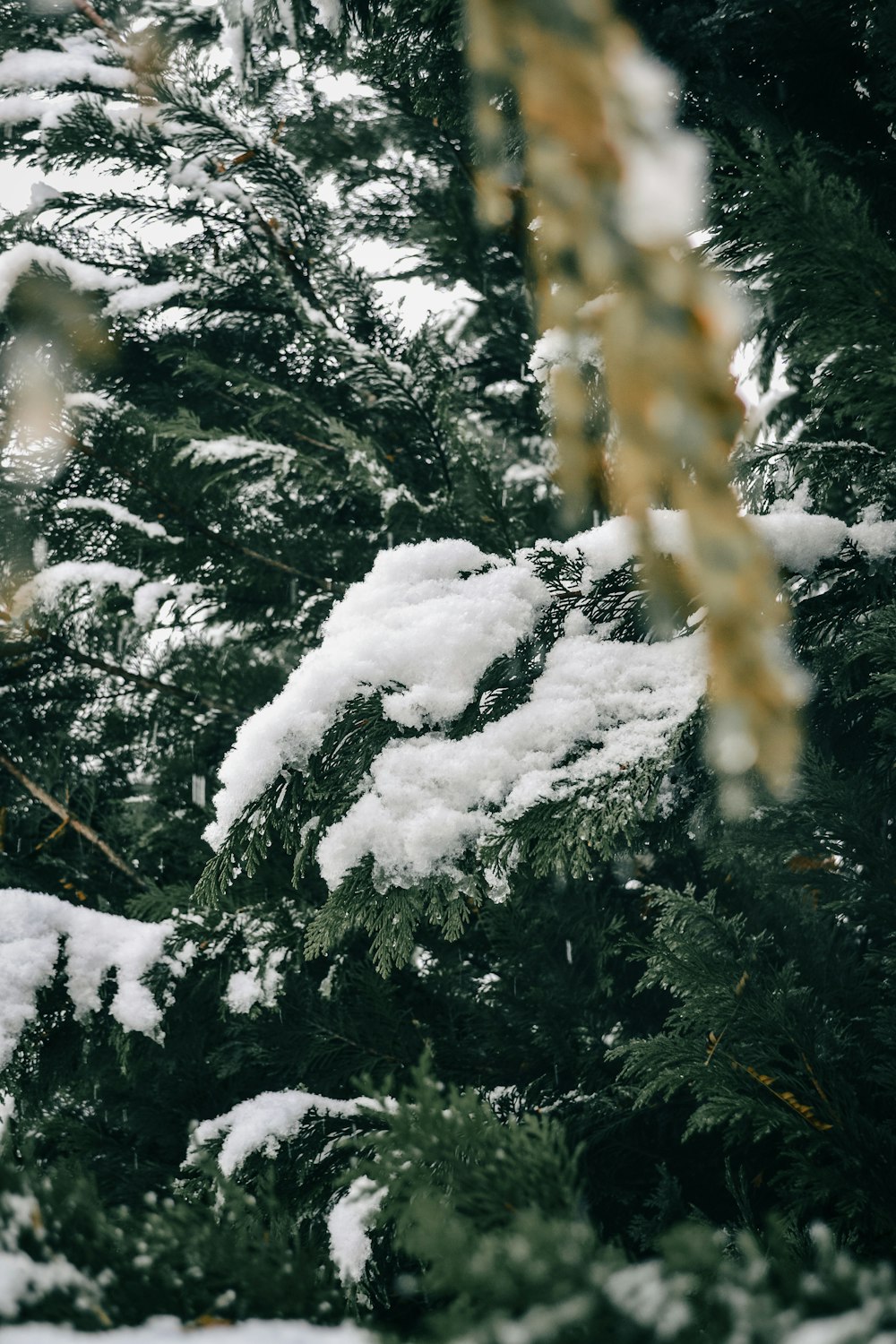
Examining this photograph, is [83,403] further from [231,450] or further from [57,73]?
[57,73]

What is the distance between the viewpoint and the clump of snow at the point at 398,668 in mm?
1304

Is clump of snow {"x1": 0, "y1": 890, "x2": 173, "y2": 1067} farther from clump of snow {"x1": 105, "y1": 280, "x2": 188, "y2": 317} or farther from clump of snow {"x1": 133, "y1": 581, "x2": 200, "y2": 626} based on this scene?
clump of snow {"x1": 105, "y1": 280, "x2": 188, "y2": 317}

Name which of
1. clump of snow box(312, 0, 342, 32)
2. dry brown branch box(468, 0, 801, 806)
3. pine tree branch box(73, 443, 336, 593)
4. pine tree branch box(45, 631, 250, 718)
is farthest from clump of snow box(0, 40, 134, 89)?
dry brown branch box(468, 0, 801, 806)

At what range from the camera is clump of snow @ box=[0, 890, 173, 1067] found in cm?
207

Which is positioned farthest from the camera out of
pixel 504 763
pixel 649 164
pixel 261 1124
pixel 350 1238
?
pixel 261 1124

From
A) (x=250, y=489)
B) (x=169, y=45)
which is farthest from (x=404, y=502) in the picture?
(x=169, y=45)

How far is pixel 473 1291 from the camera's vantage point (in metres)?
0.57

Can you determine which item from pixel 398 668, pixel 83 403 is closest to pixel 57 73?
pixel 83 403

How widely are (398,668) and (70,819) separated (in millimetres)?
2110

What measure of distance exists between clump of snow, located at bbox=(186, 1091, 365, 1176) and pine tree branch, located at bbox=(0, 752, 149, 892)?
95cm

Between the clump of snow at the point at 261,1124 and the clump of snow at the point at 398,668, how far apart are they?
1008mm

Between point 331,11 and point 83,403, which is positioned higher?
point 331,11

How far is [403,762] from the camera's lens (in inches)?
49.6

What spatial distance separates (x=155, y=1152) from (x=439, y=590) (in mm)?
2153
